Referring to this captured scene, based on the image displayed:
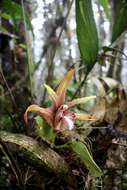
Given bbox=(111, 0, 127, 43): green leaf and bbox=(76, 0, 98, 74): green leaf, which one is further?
bbox=(111, 0, 127, 43): green leaf

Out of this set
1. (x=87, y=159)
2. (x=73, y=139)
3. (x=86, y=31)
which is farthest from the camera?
(x=86, y=31)

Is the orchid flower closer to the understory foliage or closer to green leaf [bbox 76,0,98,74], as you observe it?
the understory foliage

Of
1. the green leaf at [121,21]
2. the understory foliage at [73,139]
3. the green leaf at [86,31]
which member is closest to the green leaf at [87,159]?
the understory foliage at [73,139]

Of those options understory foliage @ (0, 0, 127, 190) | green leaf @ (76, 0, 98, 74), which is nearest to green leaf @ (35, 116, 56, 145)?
understory foliage @ (0, 0, 127, 190)

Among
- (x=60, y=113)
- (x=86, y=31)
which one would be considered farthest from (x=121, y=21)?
(x=60, y=113)

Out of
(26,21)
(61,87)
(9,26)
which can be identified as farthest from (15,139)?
(9,26)

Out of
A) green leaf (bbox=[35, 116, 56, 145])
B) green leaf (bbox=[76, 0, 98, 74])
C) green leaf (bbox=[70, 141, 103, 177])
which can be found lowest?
green leaf (bbox=[70, 141, 103, 177])

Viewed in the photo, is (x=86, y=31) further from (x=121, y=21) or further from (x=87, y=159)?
(x=87, y=159)

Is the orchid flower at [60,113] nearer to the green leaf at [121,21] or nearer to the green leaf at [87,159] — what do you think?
the green leaf at [87,159]
